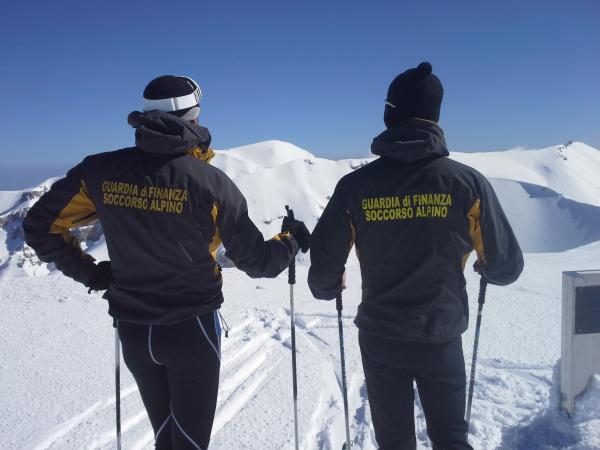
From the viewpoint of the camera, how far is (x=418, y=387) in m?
1.99

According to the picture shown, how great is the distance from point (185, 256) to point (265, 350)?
337cm

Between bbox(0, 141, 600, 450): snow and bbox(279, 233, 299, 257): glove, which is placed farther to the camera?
bbox(0, 141, 600, 450): snow

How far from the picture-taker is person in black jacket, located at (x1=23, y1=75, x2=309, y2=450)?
6.25ft

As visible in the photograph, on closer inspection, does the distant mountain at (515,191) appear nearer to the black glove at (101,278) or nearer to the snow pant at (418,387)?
the snow pant at (418,387)

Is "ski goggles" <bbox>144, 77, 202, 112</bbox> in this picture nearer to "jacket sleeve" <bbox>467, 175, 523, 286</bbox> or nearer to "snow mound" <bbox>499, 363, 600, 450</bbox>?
"jacket sleeve" <bbox>467, 175, 523, 286</bbox>

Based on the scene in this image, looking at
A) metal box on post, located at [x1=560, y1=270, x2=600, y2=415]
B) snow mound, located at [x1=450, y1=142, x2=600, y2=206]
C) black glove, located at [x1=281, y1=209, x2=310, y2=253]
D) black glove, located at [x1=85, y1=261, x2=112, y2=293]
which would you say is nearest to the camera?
black glove, located at [x1=85, y1=261, x2=112, y2=293]

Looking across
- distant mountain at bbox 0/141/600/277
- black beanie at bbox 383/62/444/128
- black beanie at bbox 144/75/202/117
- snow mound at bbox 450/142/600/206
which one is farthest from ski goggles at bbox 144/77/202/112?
snow mound at bbox 450/142/600/206

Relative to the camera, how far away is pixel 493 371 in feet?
13.8

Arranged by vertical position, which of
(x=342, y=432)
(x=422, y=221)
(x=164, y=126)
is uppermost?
(x=164, y=126)

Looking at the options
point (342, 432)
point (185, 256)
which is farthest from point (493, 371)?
point (185, 256)

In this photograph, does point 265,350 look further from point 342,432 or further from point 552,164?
point 552,164

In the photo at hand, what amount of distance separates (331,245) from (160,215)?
0.79 m

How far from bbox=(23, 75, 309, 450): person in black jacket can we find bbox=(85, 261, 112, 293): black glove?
9.7 inches

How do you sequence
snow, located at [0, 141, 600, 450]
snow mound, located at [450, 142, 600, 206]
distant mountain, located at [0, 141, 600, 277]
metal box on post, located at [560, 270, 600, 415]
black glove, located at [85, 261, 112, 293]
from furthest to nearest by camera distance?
snow mound, located at [450, 142, 600, 206]
distant mountain, located at [0, 141, 600, 277]
snow, located at [0, 141, 600, 450]
metal box on post, located at [560, 270, 600, 415]
black glove, located at [85, 261, 112, 293]
